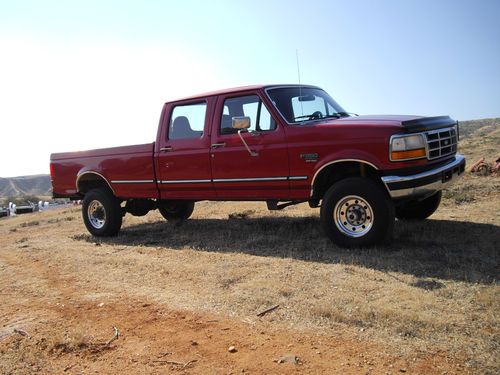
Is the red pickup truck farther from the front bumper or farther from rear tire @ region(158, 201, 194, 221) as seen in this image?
rear tire @ region(158, 201, 194, 221)

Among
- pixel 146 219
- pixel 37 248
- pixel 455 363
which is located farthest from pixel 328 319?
pixel 146 219

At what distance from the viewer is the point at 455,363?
2891 millimetres

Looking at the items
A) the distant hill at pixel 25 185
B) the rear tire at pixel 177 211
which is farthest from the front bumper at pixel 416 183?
the distant hill at pixel 25 185

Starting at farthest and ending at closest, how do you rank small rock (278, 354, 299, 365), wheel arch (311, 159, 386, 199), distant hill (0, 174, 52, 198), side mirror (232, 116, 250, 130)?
distant hill (0, 174, 52, 198)
side mirror (232, 116, 250, 130)
wheel arch (311, 159, 386, 199)
small rock (278, 354, 299, 365)

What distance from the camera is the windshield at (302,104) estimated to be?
6.30 meters

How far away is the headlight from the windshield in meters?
1.40

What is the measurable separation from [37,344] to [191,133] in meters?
4.11

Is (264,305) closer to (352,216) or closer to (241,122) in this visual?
(352,216)

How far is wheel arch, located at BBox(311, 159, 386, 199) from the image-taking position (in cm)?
562

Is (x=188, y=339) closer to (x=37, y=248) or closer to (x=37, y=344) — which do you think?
(x=37, y=344)

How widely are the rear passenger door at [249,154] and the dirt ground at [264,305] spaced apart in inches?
29.5

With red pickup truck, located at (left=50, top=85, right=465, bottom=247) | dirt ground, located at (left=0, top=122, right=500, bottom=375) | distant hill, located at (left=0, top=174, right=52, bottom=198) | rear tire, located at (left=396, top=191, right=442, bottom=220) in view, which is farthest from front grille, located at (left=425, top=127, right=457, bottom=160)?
distant hill, located at (left=0, top=174, right=52, bottom=198)

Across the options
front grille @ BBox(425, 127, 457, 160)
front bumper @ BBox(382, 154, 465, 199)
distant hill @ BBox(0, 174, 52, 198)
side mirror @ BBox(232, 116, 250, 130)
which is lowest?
distant hill @ BBox(0, 174, 52, 198)

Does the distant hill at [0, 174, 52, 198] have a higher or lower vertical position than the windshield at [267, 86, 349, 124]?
lower
